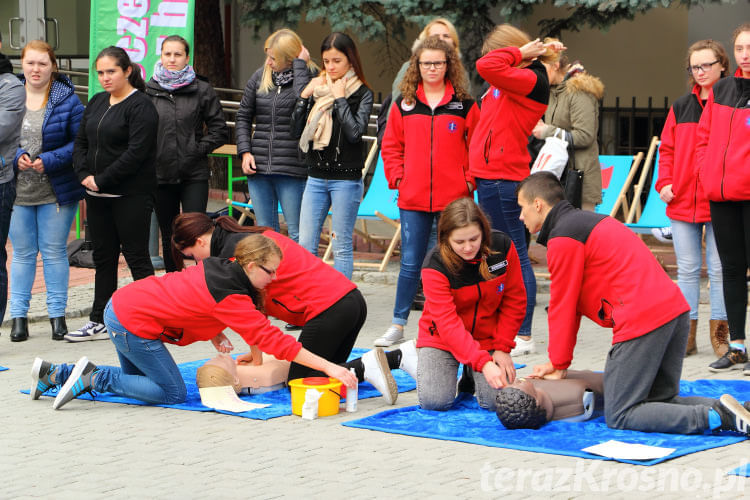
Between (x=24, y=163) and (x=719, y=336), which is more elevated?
(x=24, y=163)

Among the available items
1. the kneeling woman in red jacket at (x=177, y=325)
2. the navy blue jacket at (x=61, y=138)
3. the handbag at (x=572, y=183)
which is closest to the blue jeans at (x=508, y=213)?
the handbag at (x=572, y=183)

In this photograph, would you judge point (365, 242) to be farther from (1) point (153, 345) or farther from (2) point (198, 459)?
(2) point (198, 459)

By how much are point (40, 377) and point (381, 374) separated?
5.84ft

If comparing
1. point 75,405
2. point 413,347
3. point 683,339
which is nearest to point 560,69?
point 413,347

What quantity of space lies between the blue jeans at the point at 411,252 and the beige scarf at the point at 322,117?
0.82 metres

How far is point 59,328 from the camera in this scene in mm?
7793

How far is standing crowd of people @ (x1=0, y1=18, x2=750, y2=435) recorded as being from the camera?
17.6ft

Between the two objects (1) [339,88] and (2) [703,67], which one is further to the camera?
(1) [339,88]

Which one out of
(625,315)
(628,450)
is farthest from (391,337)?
(628,450)

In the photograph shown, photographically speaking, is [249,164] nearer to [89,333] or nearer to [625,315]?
[89,333]

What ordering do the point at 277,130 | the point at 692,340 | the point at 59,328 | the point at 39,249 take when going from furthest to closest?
1. the point at 277,130
2. the point at 39,249
3. the point at 59,328
4. the point at 692,340

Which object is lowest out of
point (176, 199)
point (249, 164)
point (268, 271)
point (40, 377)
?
point (40, 377)

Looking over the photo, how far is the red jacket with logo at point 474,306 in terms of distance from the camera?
18.6 feet

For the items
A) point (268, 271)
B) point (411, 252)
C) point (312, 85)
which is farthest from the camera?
point (312, 85)
